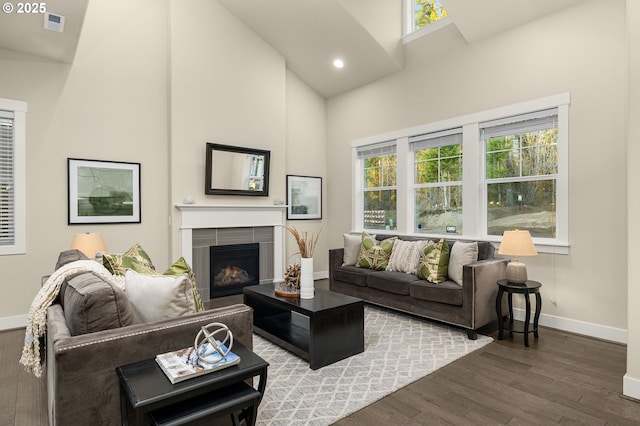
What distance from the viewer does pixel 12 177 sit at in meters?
3.93

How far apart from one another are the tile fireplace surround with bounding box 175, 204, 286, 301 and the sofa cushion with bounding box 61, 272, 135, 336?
10.4ft

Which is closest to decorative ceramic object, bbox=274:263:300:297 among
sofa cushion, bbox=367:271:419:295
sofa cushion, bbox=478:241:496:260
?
sofa cushion, bbox=367:271:419:295

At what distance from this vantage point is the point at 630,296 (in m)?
2.38

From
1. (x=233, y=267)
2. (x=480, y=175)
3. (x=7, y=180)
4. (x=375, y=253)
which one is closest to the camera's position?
(x=7, y=180)

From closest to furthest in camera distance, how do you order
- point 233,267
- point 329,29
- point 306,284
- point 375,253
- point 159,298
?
point 159,298 < point 306,284 < point 375,253 < point 329,29 < point 233,267

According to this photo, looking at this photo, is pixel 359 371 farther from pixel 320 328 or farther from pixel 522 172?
pixel 522 172

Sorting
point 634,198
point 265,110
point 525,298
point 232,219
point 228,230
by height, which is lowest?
point 525,298

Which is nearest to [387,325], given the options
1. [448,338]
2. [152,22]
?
[448,338]

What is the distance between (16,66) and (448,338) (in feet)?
17.7

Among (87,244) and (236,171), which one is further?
(236,171)

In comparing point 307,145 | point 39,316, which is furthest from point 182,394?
point 307,145

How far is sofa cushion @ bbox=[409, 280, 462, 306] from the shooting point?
139 inches

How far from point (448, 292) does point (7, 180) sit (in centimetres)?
483

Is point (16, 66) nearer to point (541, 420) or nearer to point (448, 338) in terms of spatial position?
point (448, 338)
